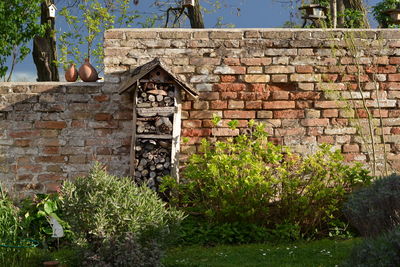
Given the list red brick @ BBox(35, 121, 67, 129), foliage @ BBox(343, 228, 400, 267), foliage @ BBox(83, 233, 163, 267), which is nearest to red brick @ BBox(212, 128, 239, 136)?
red brick @ BBox(35, 121, 67, 129)

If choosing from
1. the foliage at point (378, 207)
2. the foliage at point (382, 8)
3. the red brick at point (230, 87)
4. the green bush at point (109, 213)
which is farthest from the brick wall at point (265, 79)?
the foliage at point (382, 8)

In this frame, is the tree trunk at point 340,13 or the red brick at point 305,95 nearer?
the red brick at point 305,95

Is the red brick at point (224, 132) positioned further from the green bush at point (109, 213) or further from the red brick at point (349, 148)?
the green bush at point (109, 213)

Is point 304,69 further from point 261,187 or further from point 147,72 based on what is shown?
point 147,72

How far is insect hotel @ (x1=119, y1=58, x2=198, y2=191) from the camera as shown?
680cm

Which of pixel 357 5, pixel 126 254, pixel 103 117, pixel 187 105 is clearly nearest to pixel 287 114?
pixel 187 105

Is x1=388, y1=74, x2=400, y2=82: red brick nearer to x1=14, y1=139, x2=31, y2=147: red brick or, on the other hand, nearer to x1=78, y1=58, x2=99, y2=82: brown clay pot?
x1=78, y1=58, x2=99, y2=82: brown clay pot

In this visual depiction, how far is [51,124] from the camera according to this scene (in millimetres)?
7656

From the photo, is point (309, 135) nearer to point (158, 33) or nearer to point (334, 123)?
point (334, 123)

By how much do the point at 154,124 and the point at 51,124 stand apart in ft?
5.32

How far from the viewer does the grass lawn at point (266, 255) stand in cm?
524

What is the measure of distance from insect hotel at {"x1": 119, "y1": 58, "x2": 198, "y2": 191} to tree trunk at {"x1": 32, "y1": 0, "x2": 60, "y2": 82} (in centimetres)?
584

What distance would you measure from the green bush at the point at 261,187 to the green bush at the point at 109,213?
179 cm

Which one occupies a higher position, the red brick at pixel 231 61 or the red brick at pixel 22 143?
the red brick at pixel 231 61
